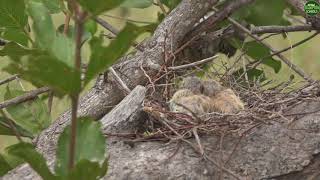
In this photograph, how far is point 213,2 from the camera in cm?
241

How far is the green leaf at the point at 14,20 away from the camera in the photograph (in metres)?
1.80

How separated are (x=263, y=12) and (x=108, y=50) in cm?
149

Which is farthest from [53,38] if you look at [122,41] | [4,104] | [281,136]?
[4,104]

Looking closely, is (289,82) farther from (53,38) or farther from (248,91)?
(53,38)

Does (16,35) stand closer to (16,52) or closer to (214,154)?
(16,52)

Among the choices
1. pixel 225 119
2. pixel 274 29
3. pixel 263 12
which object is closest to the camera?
pixel 225 119

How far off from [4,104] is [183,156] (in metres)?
0.72

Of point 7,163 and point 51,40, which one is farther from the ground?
point 51,40

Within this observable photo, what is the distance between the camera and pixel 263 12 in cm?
258

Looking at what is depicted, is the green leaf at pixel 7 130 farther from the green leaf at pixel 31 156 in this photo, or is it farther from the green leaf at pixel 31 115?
the green leaf at pixel 31 156

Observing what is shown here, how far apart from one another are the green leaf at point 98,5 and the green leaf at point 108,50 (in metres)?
0.06

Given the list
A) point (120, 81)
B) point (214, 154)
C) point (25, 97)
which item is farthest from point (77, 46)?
point (25, 97)

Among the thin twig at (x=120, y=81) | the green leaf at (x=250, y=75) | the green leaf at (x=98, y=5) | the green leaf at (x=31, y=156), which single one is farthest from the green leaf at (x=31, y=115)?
the green leaf at (x=98, y=5)

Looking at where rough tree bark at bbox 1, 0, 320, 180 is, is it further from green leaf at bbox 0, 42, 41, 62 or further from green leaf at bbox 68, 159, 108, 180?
green leaf at bbox 68, 159, 108, 180
